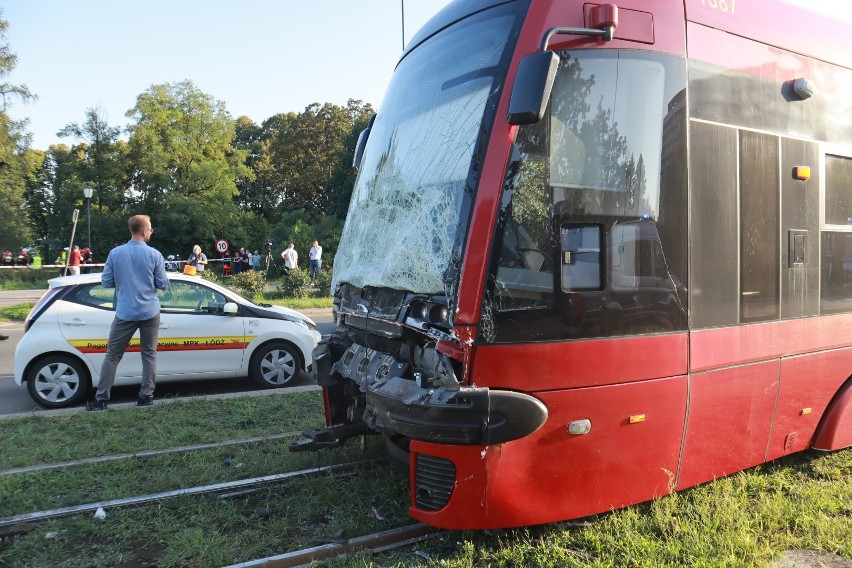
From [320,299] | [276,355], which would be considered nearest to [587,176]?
[276,355]

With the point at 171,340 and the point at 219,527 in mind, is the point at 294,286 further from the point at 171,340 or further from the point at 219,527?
the point at 219,527

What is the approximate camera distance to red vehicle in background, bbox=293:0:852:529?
327 centimetres

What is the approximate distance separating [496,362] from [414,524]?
1318mm

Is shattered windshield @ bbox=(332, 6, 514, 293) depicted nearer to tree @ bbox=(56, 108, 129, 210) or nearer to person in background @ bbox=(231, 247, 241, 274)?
person in background @ bbox=(231, 247, 241, 274)

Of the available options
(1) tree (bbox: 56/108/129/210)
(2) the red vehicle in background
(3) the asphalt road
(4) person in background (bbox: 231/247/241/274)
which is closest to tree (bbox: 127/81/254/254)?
(1) tree (bbox: 56/108/129/210)

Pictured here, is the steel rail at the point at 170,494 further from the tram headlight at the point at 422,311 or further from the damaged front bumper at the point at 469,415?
the tram headlight at the point at 422,311

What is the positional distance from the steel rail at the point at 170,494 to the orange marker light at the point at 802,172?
3704 millimetres

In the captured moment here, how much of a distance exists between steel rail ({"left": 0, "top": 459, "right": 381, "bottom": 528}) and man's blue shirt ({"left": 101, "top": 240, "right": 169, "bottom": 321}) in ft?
9.24

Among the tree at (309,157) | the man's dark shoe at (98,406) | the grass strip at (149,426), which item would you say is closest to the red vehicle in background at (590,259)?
the grass strip at (149,426)

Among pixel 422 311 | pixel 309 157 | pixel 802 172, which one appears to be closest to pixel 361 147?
pixel 422 311

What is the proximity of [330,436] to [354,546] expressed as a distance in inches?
39.0

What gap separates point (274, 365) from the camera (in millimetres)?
8180

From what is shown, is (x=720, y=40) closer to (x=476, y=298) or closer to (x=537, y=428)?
(x=476, y=298)

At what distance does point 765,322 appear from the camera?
13.2ft
